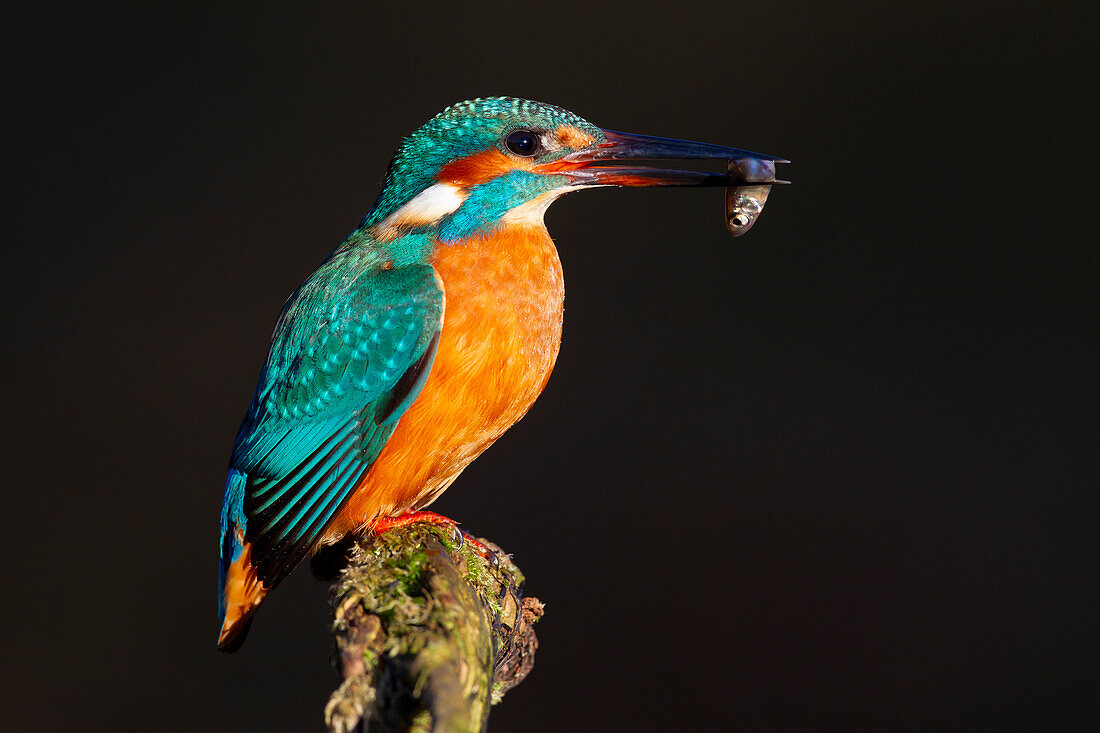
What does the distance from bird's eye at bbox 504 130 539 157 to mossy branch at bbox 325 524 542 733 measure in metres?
0.63

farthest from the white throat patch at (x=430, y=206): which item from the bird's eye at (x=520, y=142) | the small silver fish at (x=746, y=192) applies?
the small silver fish at (x=746, y=192)

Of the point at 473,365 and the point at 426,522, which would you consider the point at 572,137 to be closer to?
the point at 473,365

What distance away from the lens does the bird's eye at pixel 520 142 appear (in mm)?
1446

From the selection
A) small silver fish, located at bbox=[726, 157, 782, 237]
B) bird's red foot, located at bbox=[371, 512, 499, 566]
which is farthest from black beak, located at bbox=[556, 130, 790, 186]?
bird's red foot, located at bbox=[371, 512, 499, 566]

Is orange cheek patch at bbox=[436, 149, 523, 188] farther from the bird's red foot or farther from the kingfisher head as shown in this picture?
the bird's red foot

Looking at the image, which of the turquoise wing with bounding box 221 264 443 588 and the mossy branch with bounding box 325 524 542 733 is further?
the turquoise wing with bounding box 221 264 443 588

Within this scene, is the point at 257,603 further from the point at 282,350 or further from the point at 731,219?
the point at 731,219

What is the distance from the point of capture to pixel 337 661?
105cm

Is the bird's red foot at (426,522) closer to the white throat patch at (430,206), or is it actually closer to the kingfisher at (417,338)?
the kingfisher at (417,338)

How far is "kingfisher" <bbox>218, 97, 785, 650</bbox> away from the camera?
1.37m

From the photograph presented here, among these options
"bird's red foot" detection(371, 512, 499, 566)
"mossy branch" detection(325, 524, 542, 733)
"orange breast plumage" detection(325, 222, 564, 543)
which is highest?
"orange breast plumage" detection(325, 222, 564, 543)

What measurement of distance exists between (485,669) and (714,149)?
0.90 metres

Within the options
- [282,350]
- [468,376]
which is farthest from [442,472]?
[282,350]

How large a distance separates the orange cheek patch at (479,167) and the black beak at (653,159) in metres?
0.09
